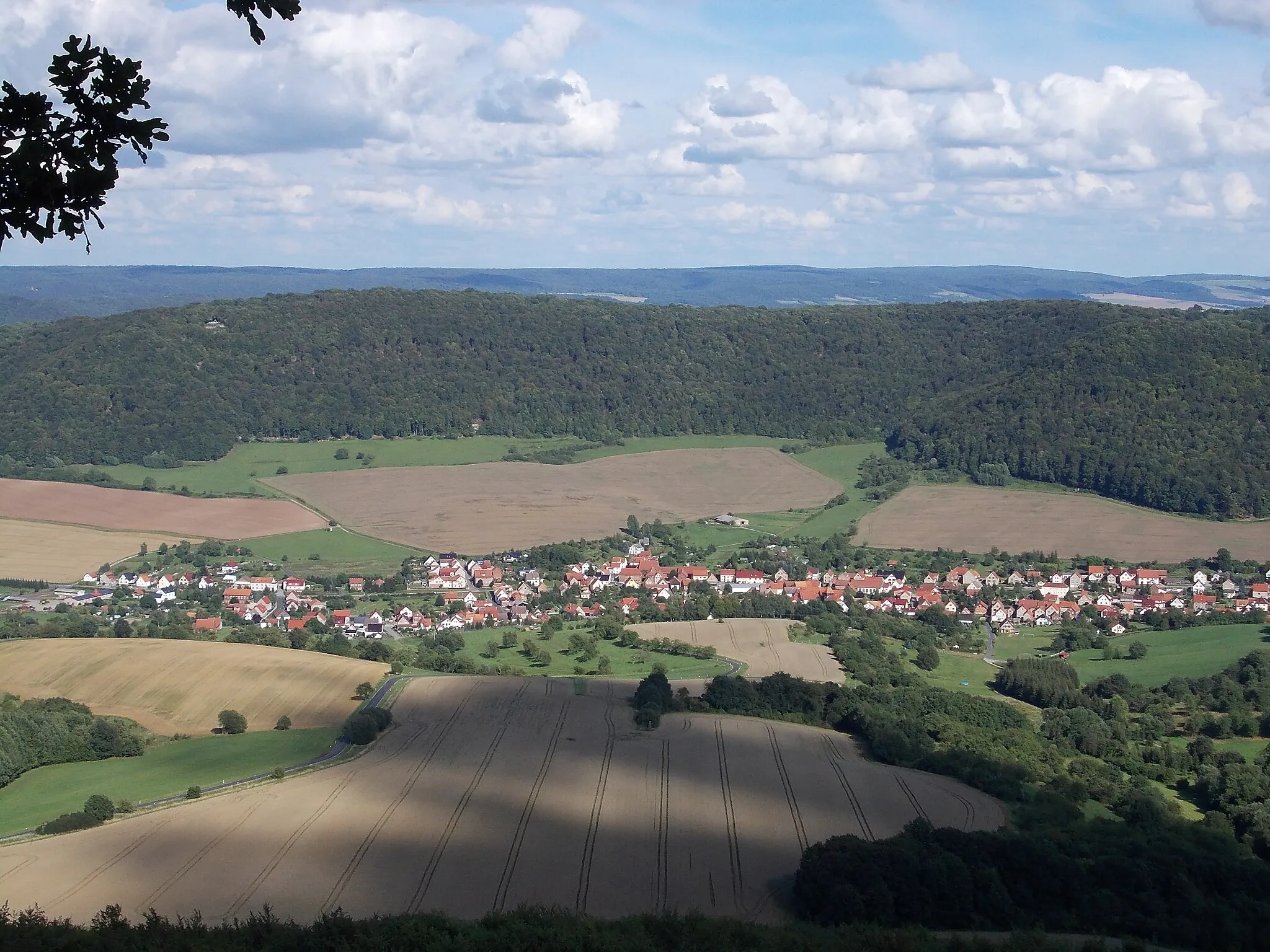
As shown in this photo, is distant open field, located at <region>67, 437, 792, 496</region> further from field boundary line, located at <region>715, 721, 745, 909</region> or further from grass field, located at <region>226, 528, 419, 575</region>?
field boundary line, located at <region>715, 721, 745, 909</region>

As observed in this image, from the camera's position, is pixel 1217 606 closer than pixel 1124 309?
Yes

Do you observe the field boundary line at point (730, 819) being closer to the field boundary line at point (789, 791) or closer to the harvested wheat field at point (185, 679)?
the field boundary line at point (789, 791)

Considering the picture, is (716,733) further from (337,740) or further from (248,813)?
(248,813)

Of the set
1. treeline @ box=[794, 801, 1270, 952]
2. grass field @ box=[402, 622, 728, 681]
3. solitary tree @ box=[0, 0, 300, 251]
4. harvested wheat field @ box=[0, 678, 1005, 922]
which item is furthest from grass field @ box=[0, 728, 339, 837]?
solitary tree @ box=[0, 0, 300, 251]

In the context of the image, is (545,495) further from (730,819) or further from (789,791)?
(730,819)

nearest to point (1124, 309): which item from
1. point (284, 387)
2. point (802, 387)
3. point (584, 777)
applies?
point (802, 387)

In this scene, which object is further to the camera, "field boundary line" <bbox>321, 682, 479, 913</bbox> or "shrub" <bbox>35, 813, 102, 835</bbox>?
"shrub" <bbox>35, 813, 102, 835</bbox>
